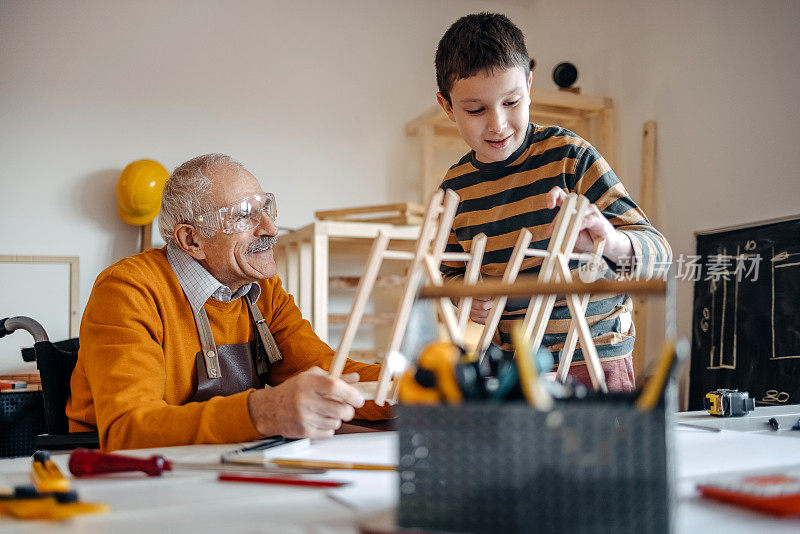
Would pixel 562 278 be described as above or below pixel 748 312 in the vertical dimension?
above

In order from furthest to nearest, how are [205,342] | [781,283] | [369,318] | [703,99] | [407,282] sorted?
[369,318] → [703,99] → [781,283] → [205,342] → [407,282]

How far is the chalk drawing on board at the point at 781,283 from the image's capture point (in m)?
2.57

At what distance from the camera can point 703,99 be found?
307 centimetres

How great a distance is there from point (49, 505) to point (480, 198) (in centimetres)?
118

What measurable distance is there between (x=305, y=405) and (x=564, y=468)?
61 cm

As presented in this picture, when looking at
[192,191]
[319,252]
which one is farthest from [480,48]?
[319,252]

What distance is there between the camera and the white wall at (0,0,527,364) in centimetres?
352

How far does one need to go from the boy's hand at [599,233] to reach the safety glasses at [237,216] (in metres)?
0.77

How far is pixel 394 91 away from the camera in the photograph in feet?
13.9

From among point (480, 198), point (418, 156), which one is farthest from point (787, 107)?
point (418, 156)

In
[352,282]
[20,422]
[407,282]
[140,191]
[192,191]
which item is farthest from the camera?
[352,282]

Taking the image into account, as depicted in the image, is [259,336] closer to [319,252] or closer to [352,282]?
[319,252]

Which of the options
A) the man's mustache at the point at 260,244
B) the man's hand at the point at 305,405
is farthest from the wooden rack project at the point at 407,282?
the man's mustache at the point at 260,244

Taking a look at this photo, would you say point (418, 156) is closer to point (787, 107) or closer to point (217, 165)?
point (787, 107)
